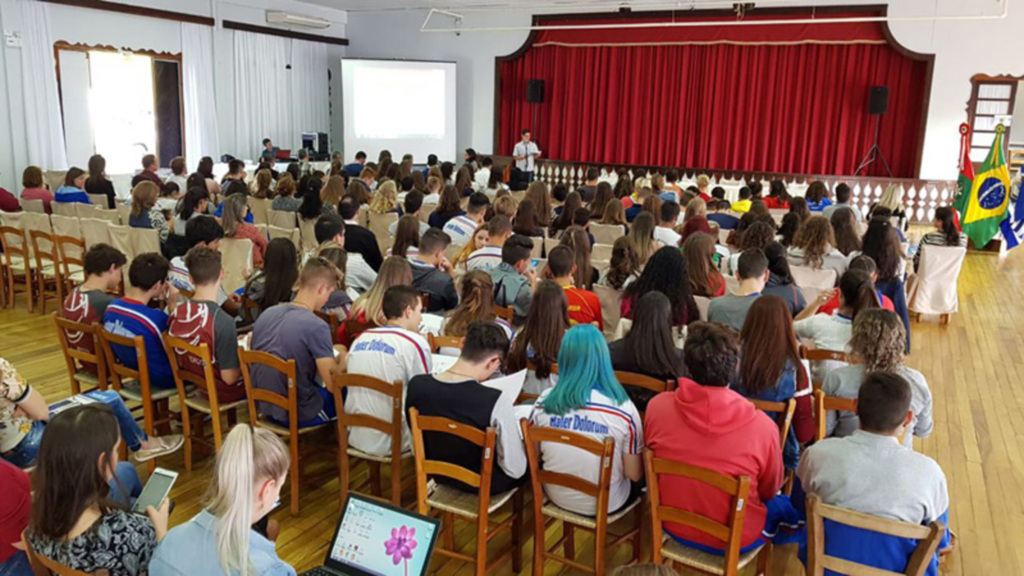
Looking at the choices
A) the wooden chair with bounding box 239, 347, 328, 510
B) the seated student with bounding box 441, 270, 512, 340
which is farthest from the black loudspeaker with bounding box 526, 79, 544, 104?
the wooden chair with bounding box 239, 347, 328, 510

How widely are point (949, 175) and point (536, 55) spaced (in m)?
7.80

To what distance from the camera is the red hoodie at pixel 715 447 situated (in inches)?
103

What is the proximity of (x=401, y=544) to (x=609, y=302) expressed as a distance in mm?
2861

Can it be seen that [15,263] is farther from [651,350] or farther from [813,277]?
[813,277]

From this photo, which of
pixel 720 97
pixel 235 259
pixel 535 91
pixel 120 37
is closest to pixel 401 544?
pixel 235 259

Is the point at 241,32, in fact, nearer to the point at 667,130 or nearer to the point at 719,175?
the point at 667,130

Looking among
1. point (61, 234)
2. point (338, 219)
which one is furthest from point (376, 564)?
point (61, 234)

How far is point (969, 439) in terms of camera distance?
189 inches

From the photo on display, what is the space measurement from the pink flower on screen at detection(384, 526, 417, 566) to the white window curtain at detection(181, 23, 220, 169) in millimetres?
12717

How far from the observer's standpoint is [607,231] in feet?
23.3

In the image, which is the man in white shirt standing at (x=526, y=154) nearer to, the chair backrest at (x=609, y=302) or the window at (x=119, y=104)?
the window at (x=119, y=104)

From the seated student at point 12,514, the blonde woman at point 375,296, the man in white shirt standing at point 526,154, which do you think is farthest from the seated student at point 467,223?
the man in white shirt standing at point 526,154

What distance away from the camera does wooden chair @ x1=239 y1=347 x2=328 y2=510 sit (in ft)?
11.2

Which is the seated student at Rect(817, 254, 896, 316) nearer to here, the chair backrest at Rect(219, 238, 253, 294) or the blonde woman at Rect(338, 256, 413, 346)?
the blonde woman at Rect(338, 256, 413, 346)
